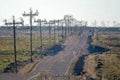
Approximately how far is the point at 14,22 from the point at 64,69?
13.2 m

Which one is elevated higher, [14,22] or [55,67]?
[14,22]

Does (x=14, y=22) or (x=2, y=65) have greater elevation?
(x=14, y=22)

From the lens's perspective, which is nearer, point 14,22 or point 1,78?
point 1,78

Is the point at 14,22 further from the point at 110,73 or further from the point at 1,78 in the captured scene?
the point at 110,73

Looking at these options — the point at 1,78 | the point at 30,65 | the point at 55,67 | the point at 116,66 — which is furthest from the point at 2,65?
the point at 116,66

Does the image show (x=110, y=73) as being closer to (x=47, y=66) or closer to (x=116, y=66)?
(x=116, y=66)

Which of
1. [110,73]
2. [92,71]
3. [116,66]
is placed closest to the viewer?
[110,73]

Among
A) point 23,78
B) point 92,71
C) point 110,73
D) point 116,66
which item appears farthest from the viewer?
point 116,66

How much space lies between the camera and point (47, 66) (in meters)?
60.6

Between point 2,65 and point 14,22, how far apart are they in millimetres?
12510

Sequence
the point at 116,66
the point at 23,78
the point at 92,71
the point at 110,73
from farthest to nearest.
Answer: the point at 116,66 → the point at 92,71 → the point at 110,73 → the point at 23,78

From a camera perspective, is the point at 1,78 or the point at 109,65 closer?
the point at 1,78

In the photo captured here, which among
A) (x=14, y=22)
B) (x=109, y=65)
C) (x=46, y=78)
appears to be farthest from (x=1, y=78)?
(x=109, y=65)

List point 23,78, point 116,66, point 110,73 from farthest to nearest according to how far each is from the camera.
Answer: point 116,66 → point 110,73 → point 23,78
